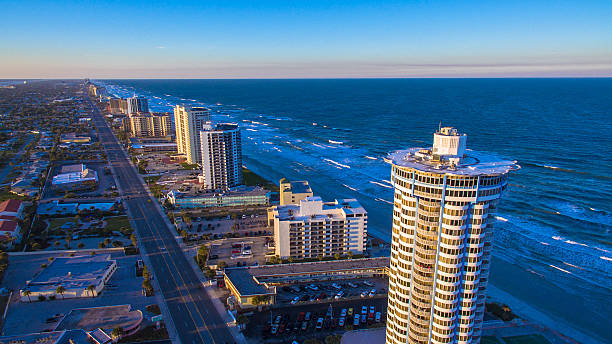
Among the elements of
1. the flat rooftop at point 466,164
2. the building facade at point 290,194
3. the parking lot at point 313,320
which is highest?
the flat rooftop at point 466,164

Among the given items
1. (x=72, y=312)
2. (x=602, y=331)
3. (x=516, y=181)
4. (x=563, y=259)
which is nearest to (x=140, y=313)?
(x=72, y=312)

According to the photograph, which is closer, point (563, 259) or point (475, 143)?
point (563, 259)

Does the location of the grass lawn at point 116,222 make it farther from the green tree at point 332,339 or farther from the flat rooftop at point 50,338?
the green tree at point 332,339

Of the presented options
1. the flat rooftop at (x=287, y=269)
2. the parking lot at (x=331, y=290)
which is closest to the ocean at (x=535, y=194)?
the flat rooftop at (x=287, y=269)

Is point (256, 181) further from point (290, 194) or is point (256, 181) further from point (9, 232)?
point (9, 232)

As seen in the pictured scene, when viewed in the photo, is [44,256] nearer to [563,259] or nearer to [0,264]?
[0,264]

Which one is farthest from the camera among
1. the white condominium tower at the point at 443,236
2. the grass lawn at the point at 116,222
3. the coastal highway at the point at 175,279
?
the grass lawn at the point at 116,222

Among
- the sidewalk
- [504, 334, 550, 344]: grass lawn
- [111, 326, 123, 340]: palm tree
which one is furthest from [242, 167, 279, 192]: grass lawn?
[504, 334, 550, 344]: grass lawn
